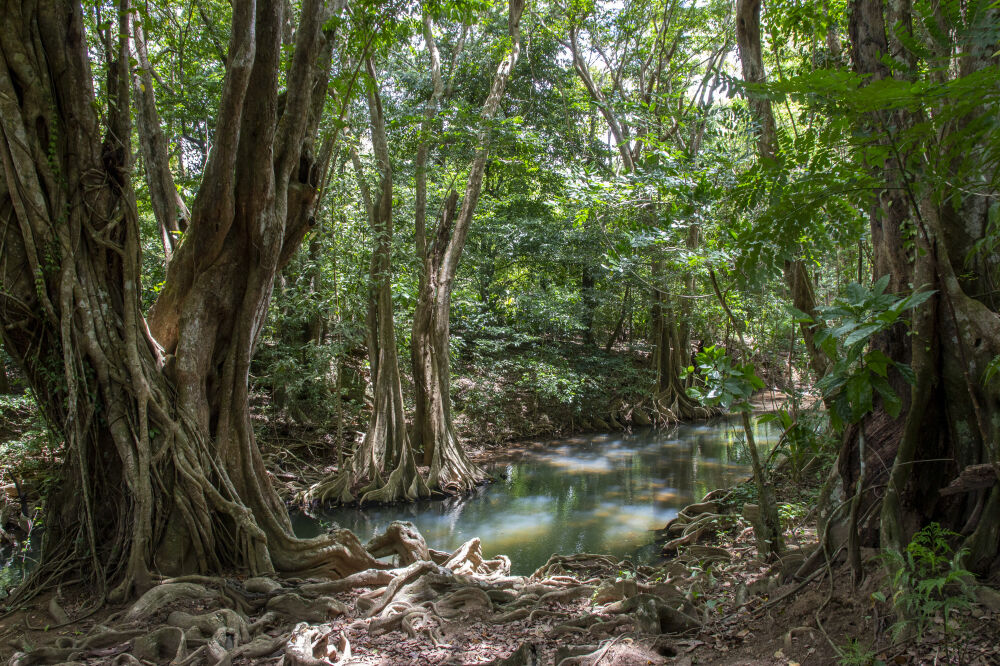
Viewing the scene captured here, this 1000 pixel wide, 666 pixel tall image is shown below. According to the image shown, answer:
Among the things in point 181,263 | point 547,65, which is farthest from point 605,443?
point 181,263

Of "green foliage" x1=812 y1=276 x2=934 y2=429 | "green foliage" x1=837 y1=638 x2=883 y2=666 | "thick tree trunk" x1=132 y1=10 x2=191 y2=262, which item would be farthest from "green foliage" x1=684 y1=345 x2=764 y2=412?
"thick tree trunk" x1=132 y1=10 x2=191 y2=262

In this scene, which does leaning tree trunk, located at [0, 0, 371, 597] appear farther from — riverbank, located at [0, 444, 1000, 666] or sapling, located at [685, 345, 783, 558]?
sapling, located at [685, 345, 783, 558]

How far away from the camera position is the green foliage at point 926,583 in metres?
2.10

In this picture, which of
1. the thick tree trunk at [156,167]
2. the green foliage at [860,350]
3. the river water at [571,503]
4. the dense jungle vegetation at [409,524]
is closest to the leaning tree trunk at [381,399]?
the river water at [571,503]

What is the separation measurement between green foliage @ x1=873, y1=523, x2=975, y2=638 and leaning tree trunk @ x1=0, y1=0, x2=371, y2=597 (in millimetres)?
3721

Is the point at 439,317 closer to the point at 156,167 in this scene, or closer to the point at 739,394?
the point at 156,167

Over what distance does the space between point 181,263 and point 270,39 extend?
177cm

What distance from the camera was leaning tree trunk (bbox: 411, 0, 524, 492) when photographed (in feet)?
31.9

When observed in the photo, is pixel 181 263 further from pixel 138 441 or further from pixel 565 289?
pixel 565 289

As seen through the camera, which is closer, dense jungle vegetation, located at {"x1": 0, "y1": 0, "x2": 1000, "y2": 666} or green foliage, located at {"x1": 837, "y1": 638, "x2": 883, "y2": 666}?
green foliage, located at {"x1": 837, "y1": 638, "x2": 883, "y2": 666}

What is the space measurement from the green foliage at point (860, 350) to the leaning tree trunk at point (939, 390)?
0.29 metres

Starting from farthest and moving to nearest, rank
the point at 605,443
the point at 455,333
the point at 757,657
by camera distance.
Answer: the point at 455,333 < the point at 605,443 < the point at 757,657

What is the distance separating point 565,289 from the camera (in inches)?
615

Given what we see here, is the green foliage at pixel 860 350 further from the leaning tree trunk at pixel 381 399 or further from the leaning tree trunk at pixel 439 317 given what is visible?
the leaning tree trunk at pixel 439 317
